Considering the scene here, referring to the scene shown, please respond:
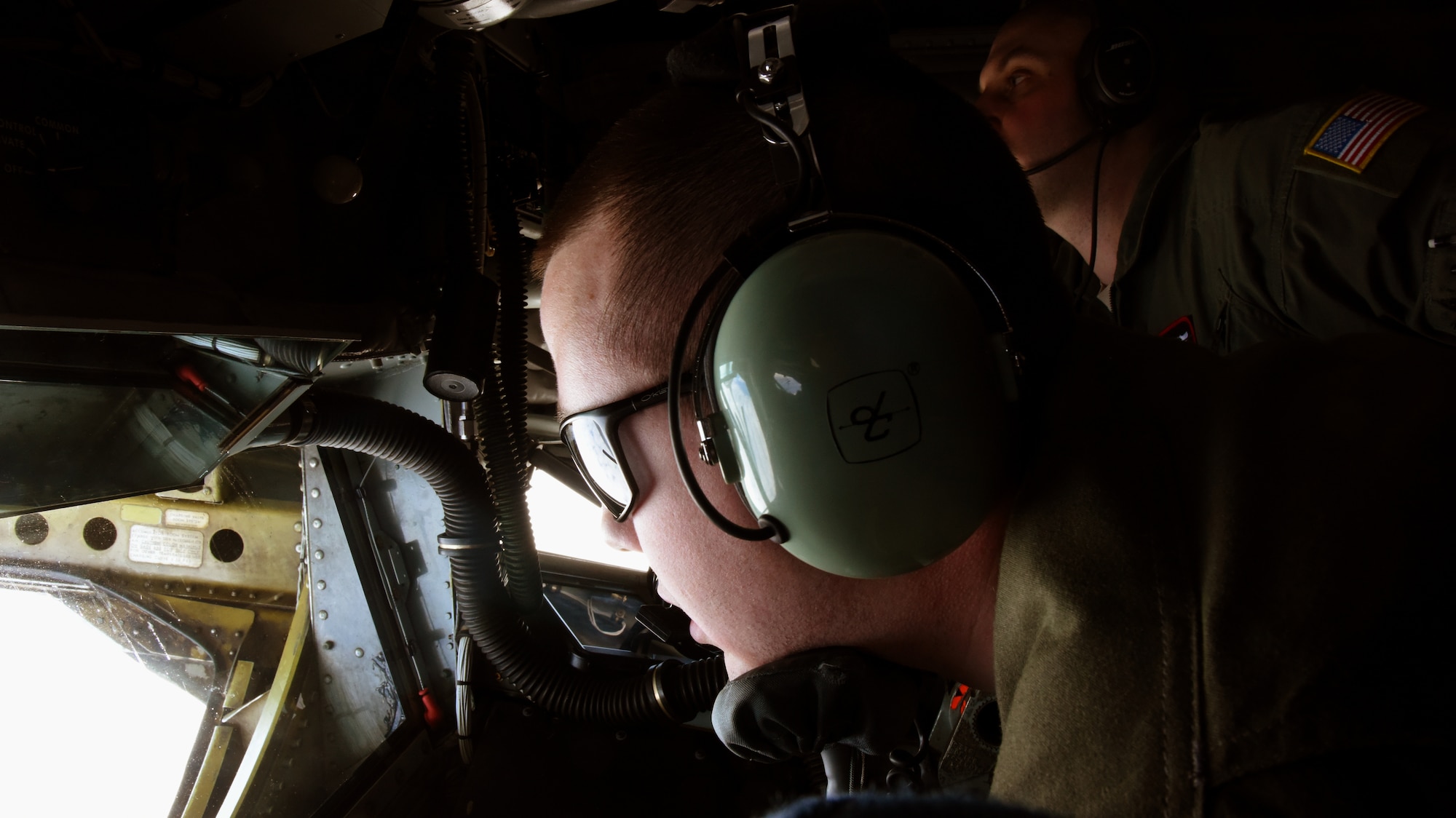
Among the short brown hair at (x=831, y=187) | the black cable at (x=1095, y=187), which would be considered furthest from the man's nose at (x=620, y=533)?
the black cable at (x=1095, y=187)

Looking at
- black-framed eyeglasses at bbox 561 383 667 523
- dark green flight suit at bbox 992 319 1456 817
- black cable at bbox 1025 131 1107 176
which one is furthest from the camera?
black cable at bbox 1025 131 1107 176

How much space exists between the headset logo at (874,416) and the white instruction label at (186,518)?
2.43 m

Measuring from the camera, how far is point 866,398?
0.72 meters

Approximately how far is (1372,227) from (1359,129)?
0.21 metres

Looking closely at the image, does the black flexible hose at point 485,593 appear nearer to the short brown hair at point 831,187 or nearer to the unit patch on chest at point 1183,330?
the short brown hair at point 831,187

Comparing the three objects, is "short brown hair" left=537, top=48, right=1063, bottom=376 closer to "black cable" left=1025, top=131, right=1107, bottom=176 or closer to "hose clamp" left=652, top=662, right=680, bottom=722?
"black cable" left=1025, top=131, right=1107, bottom=176

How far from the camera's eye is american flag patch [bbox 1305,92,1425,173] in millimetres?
1454

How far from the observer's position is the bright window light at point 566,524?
9.17ft

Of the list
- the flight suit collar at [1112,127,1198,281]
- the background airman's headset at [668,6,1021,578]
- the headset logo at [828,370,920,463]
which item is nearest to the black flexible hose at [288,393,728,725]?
the background airman's headset at [668,6,1021,578]

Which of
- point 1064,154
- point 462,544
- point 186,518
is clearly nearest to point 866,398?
point 462,544

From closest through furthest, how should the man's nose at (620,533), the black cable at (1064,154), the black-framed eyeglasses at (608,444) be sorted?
1. the black-framed eyeglasses at (608,444)
2. the man's nose at (620,533)
3. the black cable at (1064,154)

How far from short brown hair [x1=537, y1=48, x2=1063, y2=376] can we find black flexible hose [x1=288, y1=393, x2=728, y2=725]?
3.55 ft

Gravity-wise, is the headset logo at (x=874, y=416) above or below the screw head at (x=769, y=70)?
below

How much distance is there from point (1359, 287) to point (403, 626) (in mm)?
2539
